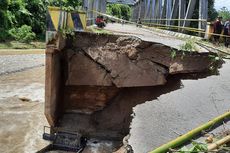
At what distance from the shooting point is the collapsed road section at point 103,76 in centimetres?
796

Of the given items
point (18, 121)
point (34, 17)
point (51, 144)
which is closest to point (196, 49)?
point (51, 144)

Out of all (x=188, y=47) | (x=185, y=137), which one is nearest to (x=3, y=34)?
(x=188, y=47)

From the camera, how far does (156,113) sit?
5414 millimetres

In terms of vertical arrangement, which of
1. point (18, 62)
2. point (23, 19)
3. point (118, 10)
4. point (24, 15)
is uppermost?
point (118, 10)

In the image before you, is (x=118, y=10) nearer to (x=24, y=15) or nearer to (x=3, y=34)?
(x=24, y=15)

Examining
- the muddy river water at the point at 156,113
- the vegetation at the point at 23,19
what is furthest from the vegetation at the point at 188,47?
the vegetation at the point at 23,19

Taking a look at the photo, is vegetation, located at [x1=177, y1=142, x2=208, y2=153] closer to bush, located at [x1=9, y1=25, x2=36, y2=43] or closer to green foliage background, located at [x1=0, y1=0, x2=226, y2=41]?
green foliage background, located at [x1=0, y1=0, x2=226, y2=41]

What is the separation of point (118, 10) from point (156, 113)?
61526 mm

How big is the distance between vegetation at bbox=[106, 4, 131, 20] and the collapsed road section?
49966mm

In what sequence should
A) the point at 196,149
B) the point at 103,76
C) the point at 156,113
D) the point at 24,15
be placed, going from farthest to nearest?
1. the point at 24,15
2. the point at 103,76
3. the point at 156,113
4. the point at 196,149

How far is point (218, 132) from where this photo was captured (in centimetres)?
445

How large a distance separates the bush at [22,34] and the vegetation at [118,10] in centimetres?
3685

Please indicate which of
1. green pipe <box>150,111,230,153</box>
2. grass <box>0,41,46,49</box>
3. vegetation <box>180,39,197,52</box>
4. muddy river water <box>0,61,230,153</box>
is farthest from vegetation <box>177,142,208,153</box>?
grass <box>0,41,46,49</box>

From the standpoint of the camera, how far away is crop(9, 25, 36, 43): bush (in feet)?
69.4
